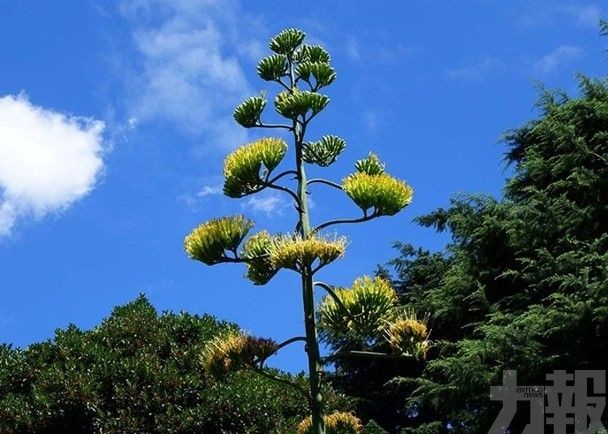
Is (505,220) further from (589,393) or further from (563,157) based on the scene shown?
(589,393)

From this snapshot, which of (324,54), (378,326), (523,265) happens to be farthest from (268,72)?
(523,265)

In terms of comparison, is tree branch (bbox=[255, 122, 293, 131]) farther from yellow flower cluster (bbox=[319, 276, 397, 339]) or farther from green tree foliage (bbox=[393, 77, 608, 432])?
green tree foliage (bbox=[393, 77, 608, 432])

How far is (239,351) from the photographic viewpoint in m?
Result: 5.17

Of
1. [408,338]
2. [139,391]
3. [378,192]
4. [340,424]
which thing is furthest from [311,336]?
[139,391]

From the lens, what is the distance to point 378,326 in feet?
17.1

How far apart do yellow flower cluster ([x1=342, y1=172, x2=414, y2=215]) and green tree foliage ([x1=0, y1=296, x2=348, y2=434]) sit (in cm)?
599

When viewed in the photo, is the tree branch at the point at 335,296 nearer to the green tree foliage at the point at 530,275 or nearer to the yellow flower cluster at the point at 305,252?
the yellow flower cluster at the point at 305,252

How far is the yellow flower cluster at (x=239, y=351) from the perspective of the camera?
5.16 metres

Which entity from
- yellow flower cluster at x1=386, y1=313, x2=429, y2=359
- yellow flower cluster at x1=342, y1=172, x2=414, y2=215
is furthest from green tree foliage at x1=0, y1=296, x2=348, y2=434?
yellow flower cluster at x1=342, y1=172, x2=414, y2=215

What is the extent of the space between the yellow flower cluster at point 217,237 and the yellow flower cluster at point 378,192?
0.63 m

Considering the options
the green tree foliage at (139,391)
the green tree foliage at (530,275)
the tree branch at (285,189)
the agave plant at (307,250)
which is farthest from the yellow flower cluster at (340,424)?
the green tree foliage at (139,391)

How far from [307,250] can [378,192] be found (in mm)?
661

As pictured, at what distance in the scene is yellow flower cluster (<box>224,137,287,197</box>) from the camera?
546cm

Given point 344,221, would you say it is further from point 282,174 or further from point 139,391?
point 139,391
